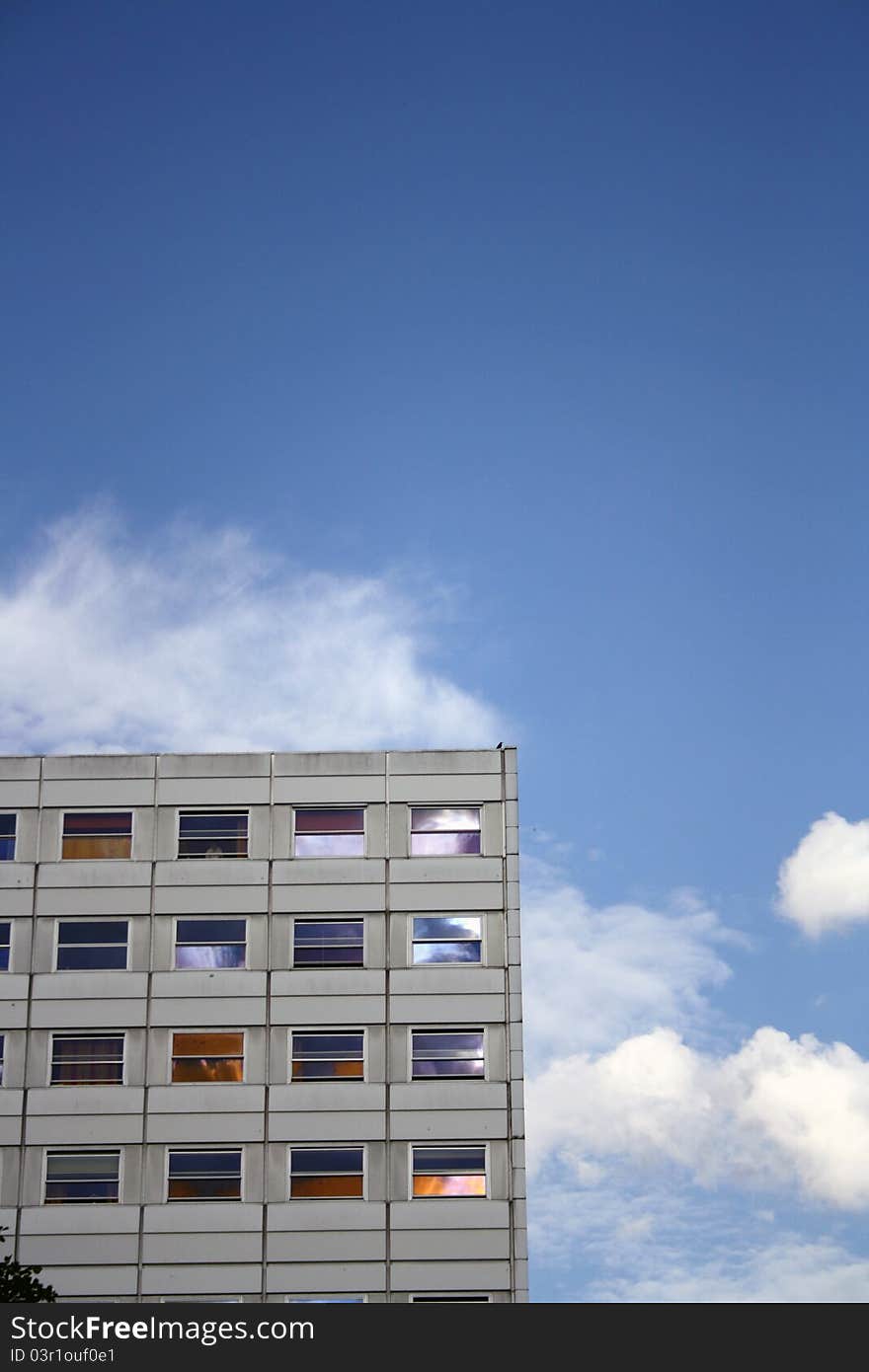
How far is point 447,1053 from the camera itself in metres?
58.8

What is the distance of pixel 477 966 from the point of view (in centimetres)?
5962

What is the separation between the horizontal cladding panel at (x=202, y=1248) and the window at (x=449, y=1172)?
5.20m

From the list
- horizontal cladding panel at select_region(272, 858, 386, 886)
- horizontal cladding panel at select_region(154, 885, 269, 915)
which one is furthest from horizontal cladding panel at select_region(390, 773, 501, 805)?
horizontal cladding panel at select_region(154, 885, 269, 915)

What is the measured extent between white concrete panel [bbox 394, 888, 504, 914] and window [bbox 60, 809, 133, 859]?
29.8 ft

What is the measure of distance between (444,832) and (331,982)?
19.8ft

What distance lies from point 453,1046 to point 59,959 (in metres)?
12.8

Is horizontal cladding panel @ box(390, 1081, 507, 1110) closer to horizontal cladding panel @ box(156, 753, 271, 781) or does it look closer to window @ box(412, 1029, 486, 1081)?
window @ box(412, 1029, 486, 1081)

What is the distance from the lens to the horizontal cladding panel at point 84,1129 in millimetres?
58344

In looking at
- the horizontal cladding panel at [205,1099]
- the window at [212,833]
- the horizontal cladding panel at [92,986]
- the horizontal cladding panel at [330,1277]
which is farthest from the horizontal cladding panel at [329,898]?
the horizontal cladding panel at [330,1277]

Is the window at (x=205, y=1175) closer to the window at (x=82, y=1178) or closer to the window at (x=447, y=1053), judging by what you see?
the window at (x=82, y=1178)

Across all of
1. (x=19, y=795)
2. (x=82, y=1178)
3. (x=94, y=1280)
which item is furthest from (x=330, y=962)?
(x=94, y=1280)

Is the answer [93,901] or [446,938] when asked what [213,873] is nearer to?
[93,901]
